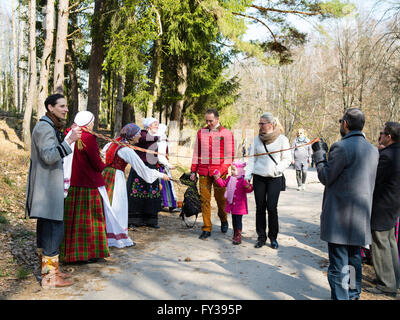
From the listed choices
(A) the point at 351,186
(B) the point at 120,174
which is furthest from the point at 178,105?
(A) the point at 351,186

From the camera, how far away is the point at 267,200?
18.7 feet

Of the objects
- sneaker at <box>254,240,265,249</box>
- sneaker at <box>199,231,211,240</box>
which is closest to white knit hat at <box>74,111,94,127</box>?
sneaker at <box>199,231,211,240</box>

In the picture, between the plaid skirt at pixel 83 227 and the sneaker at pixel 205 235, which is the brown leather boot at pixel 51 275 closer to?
the plaid skirt at pixel 83 227

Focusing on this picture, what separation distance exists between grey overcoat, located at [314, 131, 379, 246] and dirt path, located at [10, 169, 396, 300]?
87 cm

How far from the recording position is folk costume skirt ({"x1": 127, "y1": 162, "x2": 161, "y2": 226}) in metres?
6.91

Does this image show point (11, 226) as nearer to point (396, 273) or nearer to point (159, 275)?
point (159, 275)

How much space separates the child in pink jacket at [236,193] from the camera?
6.07 meters

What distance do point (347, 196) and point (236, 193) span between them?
2.80 m

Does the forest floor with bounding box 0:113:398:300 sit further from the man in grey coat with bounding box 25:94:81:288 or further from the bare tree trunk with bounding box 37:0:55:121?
the bare tree trunk with bounding box 37:0:55:121

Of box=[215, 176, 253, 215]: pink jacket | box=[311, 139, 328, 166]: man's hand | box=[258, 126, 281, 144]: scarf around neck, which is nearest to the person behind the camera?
box=[311, 139, 328, 166]: man's hand

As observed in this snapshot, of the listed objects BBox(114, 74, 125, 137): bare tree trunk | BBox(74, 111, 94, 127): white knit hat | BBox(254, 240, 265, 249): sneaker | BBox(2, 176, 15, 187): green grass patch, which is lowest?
BBox(254, 240, 265, 249): sneaker

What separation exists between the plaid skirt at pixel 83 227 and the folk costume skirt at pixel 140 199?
80.0 inches

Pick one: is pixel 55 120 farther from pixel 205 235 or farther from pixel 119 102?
pixel 119 102
